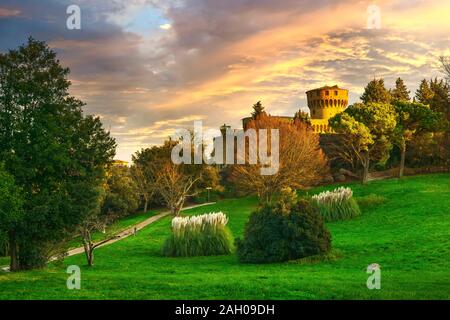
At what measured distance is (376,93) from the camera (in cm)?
6556

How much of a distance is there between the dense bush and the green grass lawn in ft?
2.46

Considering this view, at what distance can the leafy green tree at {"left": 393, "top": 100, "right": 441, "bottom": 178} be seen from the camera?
50.9m

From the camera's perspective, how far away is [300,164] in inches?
1866

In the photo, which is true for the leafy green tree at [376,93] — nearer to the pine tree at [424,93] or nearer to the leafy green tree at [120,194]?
the pine tree at [424,93]

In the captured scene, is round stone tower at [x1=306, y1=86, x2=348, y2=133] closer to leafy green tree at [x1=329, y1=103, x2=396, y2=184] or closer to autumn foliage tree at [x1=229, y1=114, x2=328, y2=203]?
leafy green tree at [x1=329, y1=103, x2=396, y2=184]

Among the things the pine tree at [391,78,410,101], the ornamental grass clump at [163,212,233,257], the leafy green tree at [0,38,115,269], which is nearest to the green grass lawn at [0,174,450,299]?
the ornamental grass clump at [163,212,233,257]

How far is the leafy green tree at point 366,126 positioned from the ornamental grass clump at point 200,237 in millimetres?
25241

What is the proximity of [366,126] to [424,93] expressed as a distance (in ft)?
73.9

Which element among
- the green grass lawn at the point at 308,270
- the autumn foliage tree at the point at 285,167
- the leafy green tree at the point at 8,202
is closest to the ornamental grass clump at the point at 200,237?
the green grass lawn at the point at 308,270

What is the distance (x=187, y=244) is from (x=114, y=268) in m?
5.03

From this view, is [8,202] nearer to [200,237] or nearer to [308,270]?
[308,270]

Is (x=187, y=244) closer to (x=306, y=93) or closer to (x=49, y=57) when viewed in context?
(x=49, y=57)

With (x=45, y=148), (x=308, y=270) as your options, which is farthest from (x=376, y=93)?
(x=45, y=148)

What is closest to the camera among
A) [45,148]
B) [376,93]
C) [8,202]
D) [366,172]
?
[8,202]
